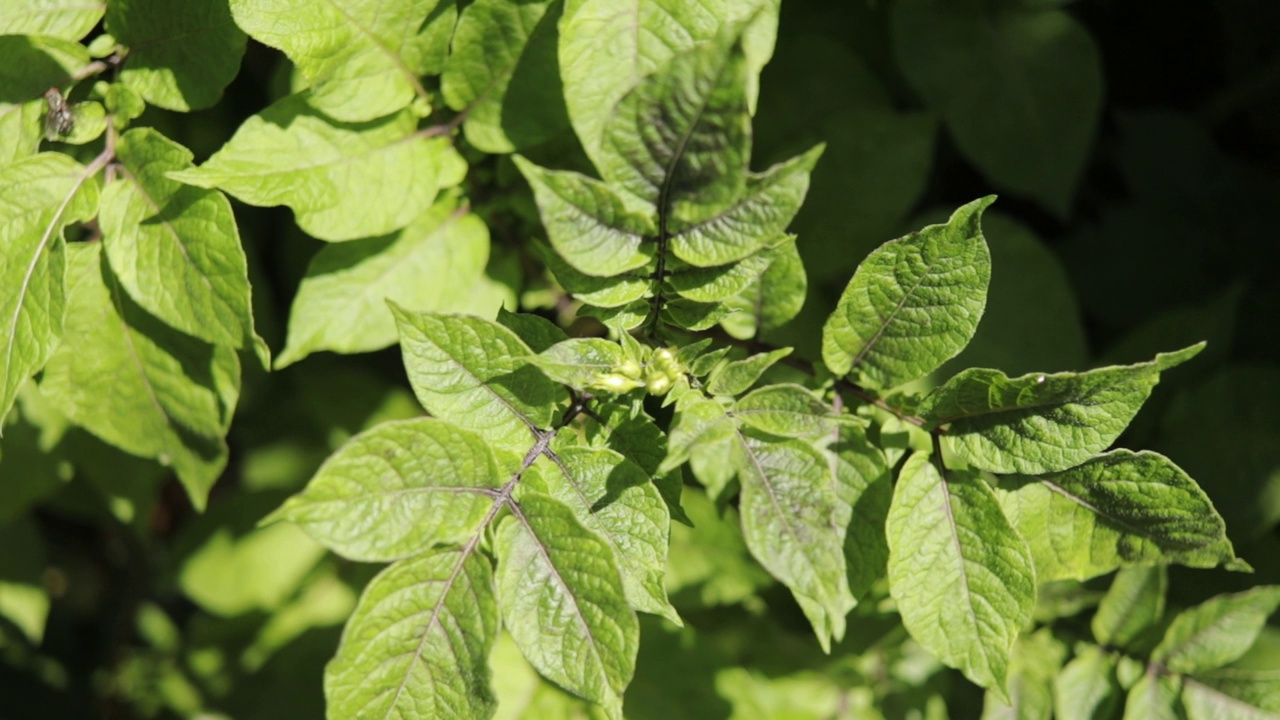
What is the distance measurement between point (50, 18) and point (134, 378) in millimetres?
619

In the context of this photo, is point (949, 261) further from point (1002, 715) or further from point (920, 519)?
point (1002, 715)

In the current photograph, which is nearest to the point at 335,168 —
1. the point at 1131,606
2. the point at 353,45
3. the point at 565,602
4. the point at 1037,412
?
the point at 353,45

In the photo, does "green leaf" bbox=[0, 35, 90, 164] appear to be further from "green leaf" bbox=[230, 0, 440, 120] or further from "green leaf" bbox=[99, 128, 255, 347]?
"green leaf" bbox=[230, 0, 440, 120]

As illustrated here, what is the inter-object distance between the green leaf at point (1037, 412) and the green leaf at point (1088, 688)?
75cm

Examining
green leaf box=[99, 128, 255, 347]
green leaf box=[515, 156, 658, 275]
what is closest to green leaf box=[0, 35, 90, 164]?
green leaf box=[99, 128, 255, 347]

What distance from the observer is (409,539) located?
4.19 ft

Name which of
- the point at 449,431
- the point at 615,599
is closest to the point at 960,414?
the point at 615,599

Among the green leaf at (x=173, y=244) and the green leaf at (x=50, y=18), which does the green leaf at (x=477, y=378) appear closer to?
the green leaf at (x=173, y=244)

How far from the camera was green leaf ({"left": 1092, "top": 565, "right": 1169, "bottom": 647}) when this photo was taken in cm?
185

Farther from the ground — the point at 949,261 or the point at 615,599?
the point at 949,261

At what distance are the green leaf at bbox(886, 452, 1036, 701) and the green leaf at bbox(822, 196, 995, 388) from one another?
16 centimetres

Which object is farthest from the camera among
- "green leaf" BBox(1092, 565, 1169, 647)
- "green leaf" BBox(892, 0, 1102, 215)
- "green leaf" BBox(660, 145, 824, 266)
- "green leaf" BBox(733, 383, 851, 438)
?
"green leaf" BBox(892, 0, 1102, 215)

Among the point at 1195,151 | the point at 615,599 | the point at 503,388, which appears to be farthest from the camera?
the point at 1195,151

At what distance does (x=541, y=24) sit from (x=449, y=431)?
2.41ft
